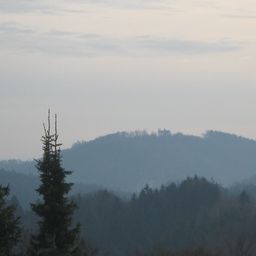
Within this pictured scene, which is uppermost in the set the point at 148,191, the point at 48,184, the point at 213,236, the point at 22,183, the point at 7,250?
the point at 22,183

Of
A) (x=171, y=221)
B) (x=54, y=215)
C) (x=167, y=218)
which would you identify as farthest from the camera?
(x=167, y=218)

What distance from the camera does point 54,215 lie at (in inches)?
569

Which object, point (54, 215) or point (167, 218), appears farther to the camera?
point (167, 218)

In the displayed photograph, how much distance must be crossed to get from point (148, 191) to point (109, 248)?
39.2 ft

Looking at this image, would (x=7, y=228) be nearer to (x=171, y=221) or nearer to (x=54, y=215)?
(x=54, y=215)

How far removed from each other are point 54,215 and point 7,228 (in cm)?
76

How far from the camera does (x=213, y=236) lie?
7006 cm

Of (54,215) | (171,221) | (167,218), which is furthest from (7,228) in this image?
(167,218)

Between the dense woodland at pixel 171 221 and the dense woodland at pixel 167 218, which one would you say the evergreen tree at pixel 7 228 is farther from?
the dense woodland at pixel 167 218

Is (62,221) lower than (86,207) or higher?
lower

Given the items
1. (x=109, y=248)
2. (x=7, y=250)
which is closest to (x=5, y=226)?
(x=7, y=250)

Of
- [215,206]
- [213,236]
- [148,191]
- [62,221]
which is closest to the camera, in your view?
[62,221]

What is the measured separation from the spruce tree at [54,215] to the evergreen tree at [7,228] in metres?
0.34

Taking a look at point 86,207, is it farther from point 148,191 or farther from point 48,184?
point 48,184
